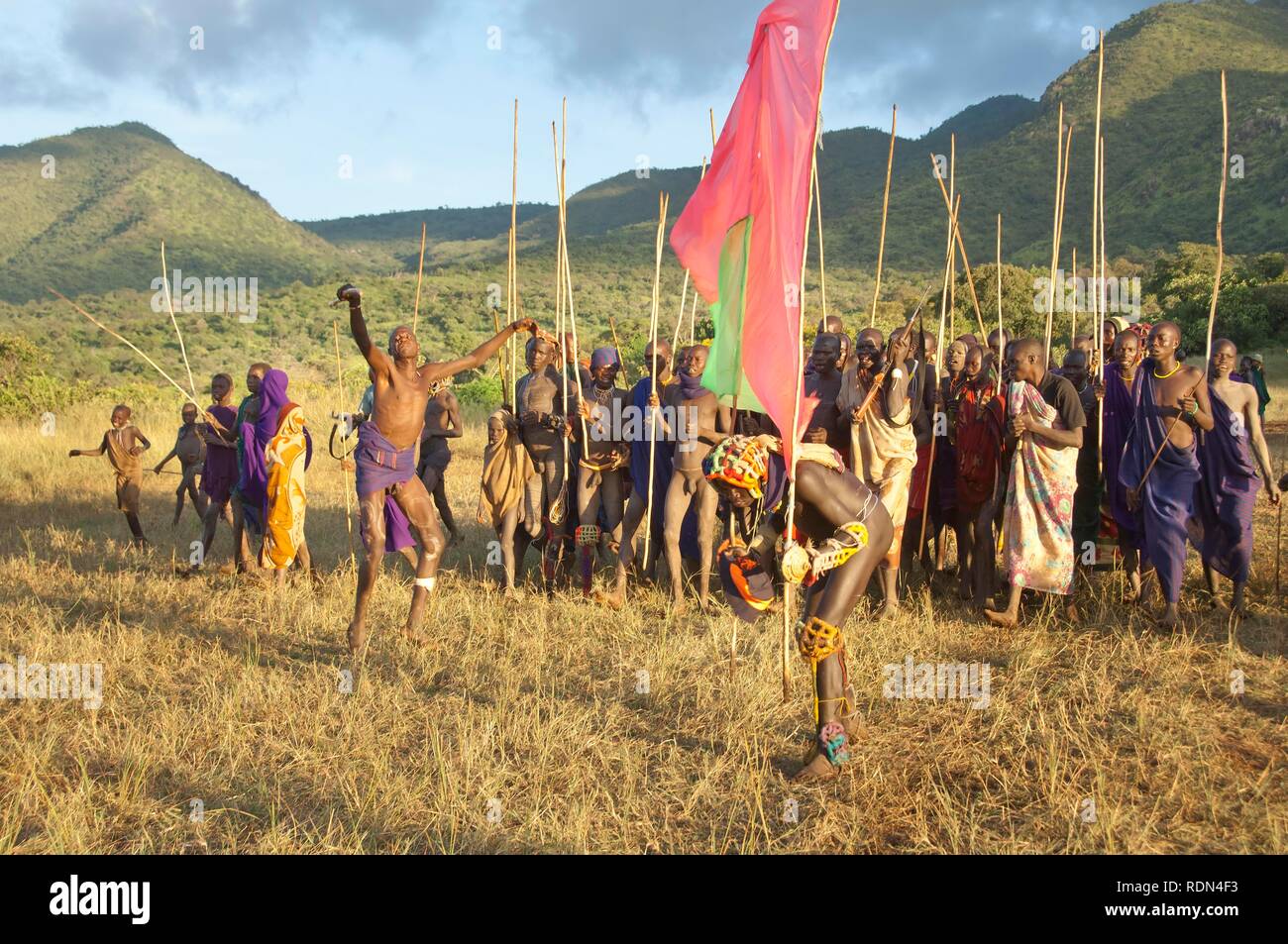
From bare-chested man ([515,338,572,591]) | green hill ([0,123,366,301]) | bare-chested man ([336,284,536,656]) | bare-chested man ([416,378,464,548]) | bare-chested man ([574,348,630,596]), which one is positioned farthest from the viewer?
green hill ([0,123,366,301])

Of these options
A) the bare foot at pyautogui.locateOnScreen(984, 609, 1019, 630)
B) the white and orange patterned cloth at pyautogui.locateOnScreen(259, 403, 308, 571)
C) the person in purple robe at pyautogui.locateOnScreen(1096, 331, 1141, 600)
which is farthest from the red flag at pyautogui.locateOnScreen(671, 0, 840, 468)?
the white and orange patterned cloth at pyautogui.locateOnScreen(259, 403, 308, 571)

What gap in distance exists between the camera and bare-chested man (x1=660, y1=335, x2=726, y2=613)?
7.69 m

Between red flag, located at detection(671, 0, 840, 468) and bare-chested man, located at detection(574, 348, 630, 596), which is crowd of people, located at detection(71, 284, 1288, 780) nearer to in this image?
bare-chested man, located at detection(574, 348, 630, 596)

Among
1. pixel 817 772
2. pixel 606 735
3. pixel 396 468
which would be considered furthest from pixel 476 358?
pixel 817 772

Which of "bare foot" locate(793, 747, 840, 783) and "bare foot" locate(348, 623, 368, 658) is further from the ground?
"bare foot" locate(348, 623, 368, 658)

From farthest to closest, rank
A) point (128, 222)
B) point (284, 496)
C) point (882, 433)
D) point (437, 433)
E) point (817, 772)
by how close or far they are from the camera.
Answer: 1. point (128, 222)
2. point (437, 433)
3. point (284, 496)
4. point (882, 433)
5. point (817, 772)

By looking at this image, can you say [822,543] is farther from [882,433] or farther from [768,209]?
[882,433]

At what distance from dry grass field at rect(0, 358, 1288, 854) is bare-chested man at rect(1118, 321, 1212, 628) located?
0.46 metres

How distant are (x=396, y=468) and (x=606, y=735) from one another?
2495mm

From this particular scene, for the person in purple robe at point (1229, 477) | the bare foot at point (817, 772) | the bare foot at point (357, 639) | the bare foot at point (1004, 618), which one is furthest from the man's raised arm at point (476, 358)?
the person in purple robe at point (1229, 477)

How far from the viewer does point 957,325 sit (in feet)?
73.7

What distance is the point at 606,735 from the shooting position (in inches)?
212

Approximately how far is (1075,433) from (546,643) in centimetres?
380
